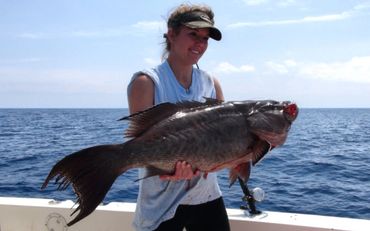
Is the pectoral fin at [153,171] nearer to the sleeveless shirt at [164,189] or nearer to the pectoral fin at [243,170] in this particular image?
the sleeveless shirt at [164,189]

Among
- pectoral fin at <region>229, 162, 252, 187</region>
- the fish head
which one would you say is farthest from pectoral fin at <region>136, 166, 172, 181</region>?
the fish head

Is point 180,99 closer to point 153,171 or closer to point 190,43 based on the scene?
point 190,43

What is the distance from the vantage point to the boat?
484cm

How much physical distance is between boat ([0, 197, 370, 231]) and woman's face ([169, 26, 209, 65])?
2218 mm

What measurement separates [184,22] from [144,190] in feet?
4.65

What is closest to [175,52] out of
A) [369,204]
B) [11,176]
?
[369,204]

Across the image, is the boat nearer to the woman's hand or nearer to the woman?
the woman

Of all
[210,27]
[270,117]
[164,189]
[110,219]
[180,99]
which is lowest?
[110,219]

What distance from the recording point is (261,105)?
12.2 ft

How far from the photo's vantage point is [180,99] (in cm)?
369

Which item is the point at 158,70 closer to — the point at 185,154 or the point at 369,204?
the point at 185,154

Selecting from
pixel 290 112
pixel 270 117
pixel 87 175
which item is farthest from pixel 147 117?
pixel 290 112

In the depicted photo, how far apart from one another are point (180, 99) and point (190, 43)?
0.47 metres

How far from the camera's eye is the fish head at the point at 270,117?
3.51 meters
